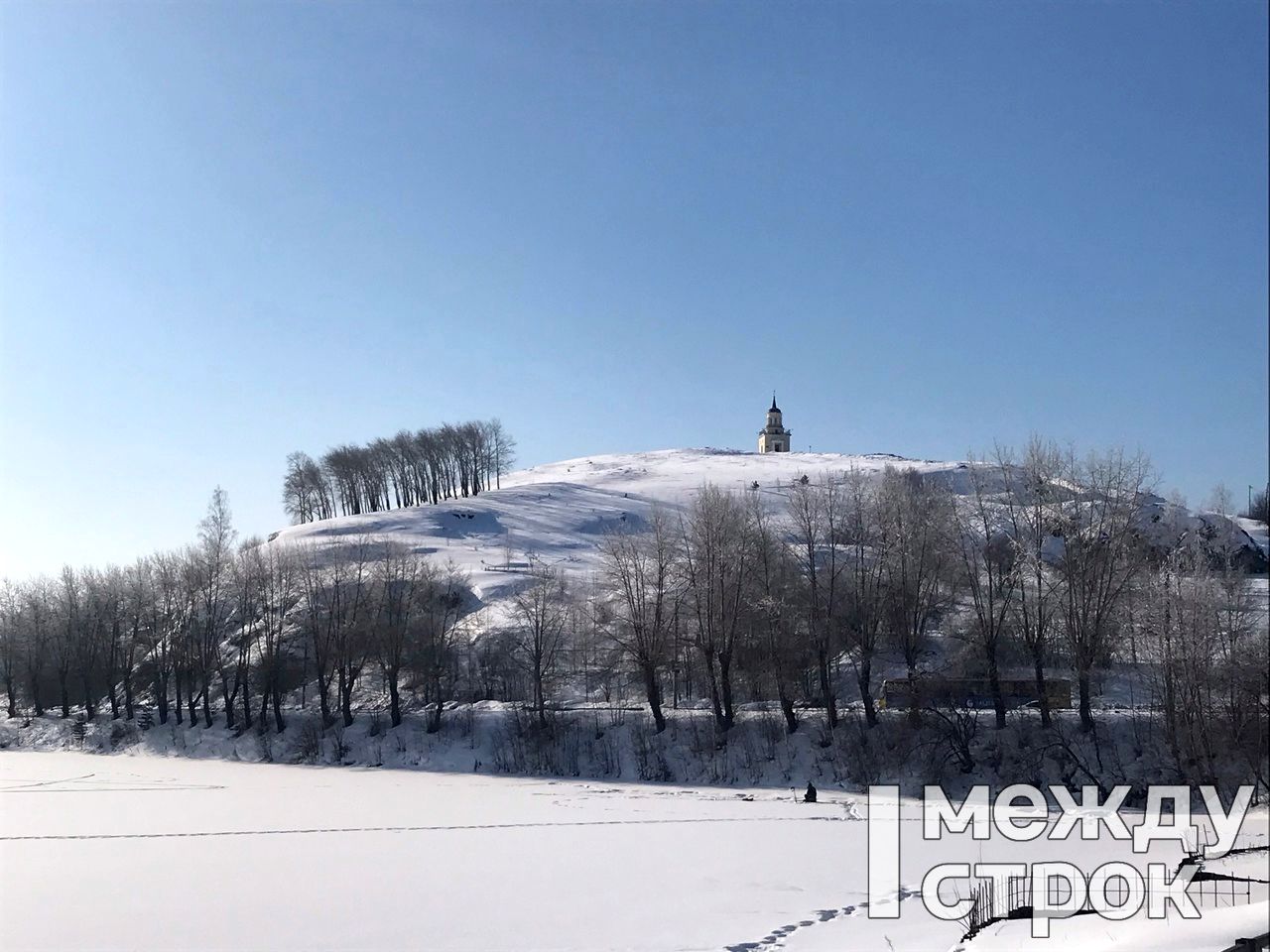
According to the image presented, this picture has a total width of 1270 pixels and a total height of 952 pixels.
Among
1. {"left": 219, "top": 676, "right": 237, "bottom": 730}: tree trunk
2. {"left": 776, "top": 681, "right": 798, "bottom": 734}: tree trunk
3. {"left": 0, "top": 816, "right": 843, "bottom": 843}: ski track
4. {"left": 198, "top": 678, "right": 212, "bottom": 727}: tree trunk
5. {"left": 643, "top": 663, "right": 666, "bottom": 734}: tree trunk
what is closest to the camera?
{"left": 0, "top": 816, "right": 843, "bottom": 843}: ski track

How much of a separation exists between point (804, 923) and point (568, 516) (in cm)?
7481

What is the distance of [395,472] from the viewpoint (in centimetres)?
9969

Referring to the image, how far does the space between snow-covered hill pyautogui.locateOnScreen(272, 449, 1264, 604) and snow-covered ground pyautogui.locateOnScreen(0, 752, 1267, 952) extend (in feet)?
68.8

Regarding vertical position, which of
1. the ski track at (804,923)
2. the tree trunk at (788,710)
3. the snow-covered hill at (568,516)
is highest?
the snow-covered hill at (568,516)

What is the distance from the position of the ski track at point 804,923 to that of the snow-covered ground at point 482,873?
0.05 m

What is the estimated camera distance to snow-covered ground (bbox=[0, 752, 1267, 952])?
44.3ft

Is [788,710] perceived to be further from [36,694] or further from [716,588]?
[36,694]

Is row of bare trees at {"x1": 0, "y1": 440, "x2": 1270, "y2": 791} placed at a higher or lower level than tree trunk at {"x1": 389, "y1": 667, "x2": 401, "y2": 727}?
higher

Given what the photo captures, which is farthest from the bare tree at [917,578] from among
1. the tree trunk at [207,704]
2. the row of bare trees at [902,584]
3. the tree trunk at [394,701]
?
the tree trunk at [207,704]

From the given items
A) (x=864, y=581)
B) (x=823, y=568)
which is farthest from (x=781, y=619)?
(x=864, y=581)

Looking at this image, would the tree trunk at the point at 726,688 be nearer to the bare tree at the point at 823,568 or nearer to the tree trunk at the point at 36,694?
the bare tree at the point at 823,568

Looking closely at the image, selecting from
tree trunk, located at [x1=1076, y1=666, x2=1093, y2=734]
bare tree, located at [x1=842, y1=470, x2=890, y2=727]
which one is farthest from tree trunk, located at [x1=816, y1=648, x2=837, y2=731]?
tree trunk, located at [x1=1076, y1=666, x2=1093, y2=734]

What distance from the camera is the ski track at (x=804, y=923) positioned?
1302 centimetres

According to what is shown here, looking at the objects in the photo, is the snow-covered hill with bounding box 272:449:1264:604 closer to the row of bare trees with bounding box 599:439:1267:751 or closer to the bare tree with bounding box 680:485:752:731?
the row of bare trees with bounding box 599:439:1267:751
